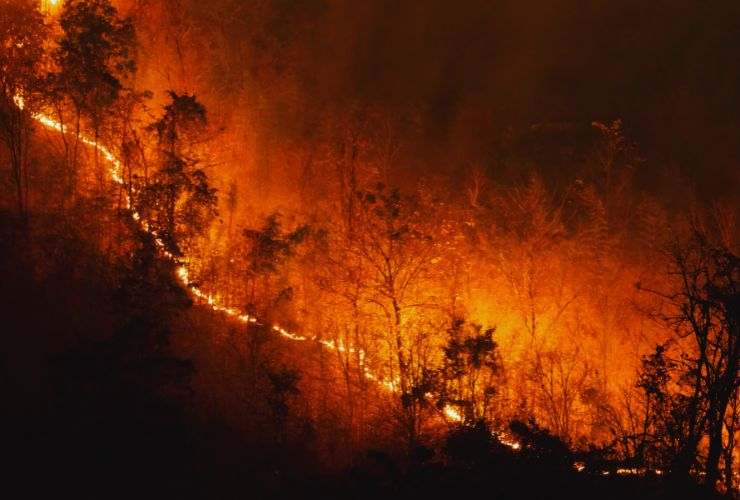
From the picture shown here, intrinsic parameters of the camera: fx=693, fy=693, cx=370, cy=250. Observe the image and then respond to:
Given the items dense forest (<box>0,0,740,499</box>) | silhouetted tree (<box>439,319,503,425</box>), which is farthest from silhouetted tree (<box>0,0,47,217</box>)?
silhouetted tree (<box>439,319,503,425</box>)

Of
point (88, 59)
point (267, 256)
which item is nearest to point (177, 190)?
point (267, 256)

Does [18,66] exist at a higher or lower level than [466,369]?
higher

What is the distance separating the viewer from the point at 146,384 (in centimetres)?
1466

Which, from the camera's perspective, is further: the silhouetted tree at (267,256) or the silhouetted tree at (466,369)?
the silhouetted tree at (267,256)

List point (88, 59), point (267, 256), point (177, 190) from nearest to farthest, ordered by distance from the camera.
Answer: point (177, 190), point (88, 59), point (267, 256)

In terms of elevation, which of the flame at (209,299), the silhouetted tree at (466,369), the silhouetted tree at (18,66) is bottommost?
the silhouetted tree at (466,369)

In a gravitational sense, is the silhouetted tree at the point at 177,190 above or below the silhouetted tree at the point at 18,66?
below

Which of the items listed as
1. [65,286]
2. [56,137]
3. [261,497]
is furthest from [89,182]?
[261,497]

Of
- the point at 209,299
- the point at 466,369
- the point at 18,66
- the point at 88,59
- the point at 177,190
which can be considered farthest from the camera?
the point at 209,299

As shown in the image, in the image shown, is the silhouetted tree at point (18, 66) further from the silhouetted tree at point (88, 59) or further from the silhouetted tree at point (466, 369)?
the silhouetted tree at point (466, 369)

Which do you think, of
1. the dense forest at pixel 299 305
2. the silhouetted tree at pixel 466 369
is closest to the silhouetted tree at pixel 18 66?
the dense forest at pixel 299 305

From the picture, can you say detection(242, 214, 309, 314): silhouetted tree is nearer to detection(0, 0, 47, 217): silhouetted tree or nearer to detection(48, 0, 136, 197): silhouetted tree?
detection(48, 0, 136, 197): silhouetted tree

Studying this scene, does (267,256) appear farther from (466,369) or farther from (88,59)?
(88,59)

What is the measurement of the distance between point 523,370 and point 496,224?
7.15m
